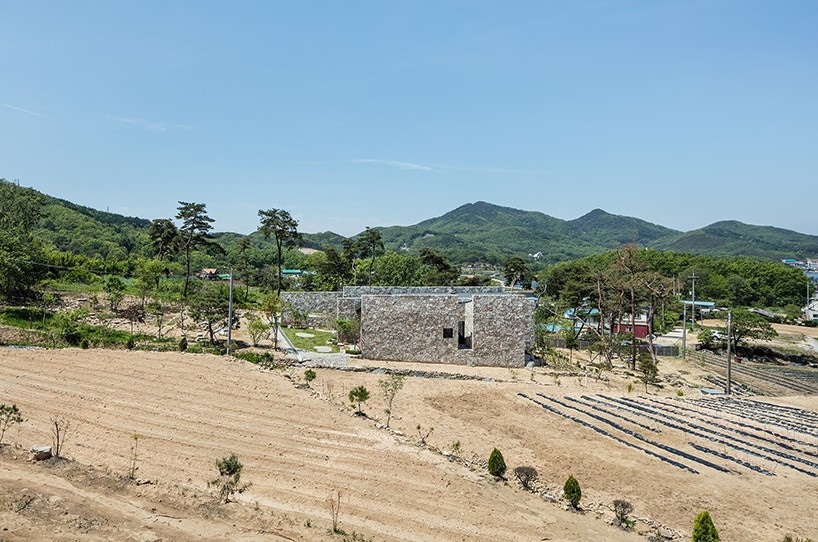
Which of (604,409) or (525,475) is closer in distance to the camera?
(525,475)

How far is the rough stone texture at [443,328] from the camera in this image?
29094 millimetres

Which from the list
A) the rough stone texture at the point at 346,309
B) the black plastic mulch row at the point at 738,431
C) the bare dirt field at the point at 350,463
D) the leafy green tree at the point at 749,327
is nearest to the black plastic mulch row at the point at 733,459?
the bare dirt field at the point at 350,463

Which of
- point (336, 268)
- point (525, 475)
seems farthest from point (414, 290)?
point (525, 475)

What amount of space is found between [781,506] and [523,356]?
1738cm

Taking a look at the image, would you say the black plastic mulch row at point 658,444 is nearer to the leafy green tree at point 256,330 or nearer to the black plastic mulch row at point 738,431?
the black plastic mulch row at point 738,431

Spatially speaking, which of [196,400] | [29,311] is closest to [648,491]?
[196,400]

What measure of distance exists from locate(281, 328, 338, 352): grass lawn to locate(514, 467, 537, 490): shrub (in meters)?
17.3

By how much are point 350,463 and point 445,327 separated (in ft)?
53.3

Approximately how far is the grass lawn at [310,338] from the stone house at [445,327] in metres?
2.88

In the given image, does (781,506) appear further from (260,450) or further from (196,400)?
(196,400)

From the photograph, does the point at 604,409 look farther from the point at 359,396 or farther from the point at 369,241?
the point at 369,241

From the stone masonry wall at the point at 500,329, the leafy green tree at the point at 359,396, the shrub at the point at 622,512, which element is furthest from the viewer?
the stone masonry wall at the point at 500,329

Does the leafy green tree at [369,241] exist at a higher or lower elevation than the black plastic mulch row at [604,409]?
higher

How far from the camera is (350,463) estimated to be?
1371cm
